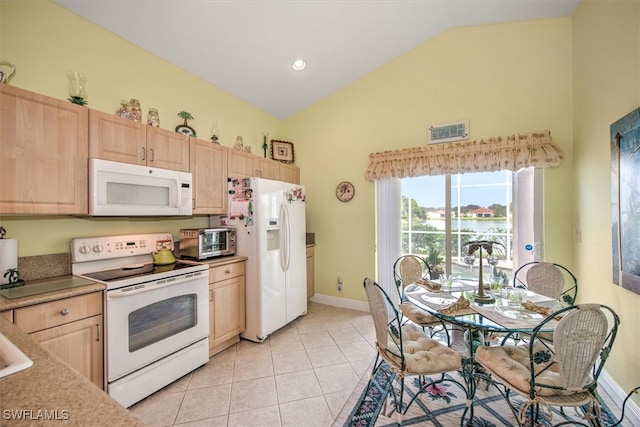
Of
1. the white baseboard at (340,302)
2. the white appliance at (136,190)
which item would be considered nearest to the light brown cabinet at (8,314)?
the white appliance at (136,190)

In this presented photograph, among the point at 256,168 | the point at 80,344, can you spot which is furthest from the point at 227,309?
the point at 256,168

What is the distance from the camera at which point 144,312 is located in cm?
199

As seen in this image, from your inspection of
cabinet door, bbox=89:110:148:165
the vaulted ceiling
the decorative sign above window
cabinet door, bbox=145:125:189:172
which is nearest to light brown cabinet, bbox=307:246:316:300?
cabinet door, bbox=145:125:189:172

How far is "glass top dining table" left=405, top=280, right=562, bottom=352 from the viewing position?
1516 millimetres

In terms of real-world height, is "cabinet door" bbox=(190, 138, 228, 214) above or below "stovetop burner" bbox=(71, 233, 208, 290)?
above

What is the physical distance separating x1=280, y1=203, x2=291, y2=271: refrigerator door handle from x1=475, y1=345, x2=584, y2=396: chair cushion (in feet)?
6.65

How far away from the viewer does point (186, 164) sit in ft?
8.54

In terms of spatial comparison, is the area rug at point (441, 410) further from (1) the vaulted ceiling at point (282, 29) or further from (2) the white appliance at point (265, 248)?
(1) the vaulted ceiling at point (282, 29)

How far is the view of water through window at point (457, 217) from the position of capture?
10.1 feet

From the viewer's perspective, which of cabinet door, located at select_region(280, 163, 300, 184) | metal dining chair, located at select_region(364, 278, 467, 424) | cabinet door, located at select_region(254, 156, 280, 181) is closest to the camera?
metal dining chair, located at select_region(364, 278, 467, 424)

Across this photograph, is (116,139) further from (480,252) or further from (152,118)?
(480,252)

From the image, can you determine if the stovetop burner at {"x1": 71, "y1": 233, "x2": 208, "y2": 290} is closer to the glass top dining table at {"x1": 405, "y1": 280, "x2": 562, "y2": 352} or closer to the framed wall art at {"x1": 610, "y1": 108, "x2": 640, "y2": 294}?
the glass top dining table at {"x1": 405, "y1": 280, "x2": 562, "y2": 352}

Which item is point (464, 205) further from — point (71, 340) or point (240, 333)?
point (71, 340)

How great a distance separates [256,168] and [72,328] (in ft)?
7.55
